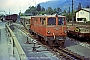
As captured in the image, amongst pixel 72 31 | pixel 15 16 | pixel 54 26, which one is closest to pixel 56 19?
pixel 54 26

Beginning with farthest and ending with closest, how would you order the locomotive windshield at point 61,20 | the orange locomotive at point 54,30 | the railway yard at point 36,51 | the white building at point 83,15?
1. the white building at point 83,15
2. the locomotive windshield at point 61,20
3. the orange locomotive at point 54,30
4. the railway yard at point 36,51

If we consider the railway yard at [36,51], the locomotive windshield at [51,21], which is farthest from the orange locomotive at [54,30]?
the railway yard at [36,51]

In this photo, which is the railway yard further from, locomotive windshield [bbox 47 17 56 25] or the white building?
the white building

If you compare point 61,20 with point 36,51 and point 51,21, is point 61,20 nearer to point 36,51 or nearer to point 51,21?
point 51,21

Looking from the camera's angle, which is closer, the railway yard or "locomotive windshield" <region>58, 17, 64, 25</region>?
the railway yard

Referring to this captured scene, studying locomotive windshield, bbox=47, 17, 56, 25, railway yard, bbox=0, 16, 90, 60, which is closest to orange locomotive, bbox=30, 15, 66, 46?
locomotive windshield, bbox=47, 17, 56, 25

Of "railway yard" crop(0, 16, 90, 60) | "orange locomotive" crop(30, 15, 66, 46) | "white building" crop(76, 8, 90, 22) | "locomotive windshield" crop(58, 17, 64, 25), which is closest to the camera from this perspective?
"railway yard" crop(0, 16, 90, 60)

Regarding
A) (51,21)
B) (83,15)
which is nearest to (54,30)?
(51,21)

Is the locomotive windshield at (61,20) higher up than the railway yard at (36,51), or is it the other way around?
the locomotive windshield at (61,20)

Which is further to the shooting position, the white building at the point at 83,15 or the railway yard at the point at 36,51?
the white building at the point at 83,15

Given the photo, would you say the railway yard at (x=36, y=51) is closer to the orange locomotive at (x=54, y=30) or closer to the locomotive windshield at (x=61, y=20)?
the orange locomotive at (x=54, y=30)

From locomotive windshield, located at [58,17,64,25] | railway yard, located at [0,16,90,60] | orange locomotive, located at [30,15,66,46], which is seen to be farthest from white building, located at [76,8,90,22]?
railway yard, located at [0,16,90,60]

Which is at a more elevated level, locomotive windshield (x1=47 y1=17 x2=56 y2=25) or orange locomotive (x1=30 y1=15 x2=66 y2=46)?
locomotive windshield (x1=47 y1=17 x2=56 y2=25)

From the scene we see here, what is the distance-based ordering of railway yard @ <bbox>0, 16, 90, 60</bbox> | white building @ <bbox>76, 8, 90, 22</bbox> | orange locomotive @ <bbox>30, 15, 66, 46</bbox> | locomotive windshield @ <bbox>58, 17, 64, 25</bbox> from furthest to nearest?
1. white building @ <bbox>76, 8, 90, 22</bbox>
2. locomotive windshield @ <bbox>58, 17, 64, 25</bbox>
3. orange locomotive @ <bbox>30, 15, 66, 46</bbox>
4. railway yard @ <bbox>0, 16, 90, 60</bbox>
